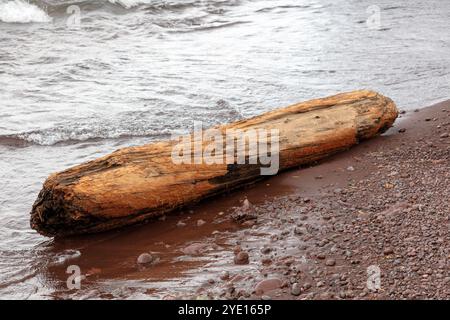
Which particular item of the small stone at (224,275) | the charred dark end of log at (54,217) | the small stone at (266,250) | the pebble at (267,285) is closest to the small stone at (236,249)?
the small stone at (266,250)

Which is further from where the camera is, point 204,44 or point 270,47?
point 204,44

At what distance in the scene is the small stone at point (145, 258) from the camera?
3893 mm

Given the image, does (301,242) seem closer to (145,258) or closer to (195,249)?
(195,249)

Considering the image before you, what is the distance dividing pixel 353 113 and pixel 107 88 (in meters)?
4.44

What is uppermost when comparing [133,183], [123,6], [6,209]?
[123,6]

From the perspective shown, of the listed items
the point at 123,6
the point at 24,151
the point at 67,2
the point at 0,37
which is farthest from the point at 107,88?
the point at 67,2

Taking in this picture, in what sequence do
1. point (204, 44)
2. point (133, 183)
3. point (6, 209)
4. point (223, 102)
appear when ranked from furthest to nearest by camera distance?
1. point (204, 44)
2. point (223, 102)
3. point (6, 209)
4. point (133, 183)

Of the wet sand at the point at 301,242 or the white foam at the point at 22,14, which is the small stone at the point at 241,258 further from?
the white foam at the point at 22,14

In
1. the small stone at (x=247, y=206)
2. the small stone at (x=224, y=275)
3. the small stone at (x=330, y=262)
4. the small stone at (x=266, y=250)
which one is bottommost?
the small stone at (x=224, y=275)

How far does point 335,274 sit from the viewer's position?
3381mm

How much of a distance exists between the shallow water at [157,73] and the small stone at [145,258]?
26 cm

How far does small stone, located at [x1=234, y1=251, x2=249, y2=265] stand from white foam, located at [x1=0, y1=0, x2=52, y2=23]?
1231 cm

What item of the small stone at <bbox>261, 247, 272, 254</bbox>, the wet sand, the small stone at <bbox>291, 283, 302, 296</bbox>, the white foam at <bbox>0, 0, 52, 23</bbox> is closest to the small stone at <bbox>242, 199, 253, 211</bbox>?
the wet sand

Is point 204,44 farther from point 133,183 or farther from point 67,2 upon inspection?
point 133,183
